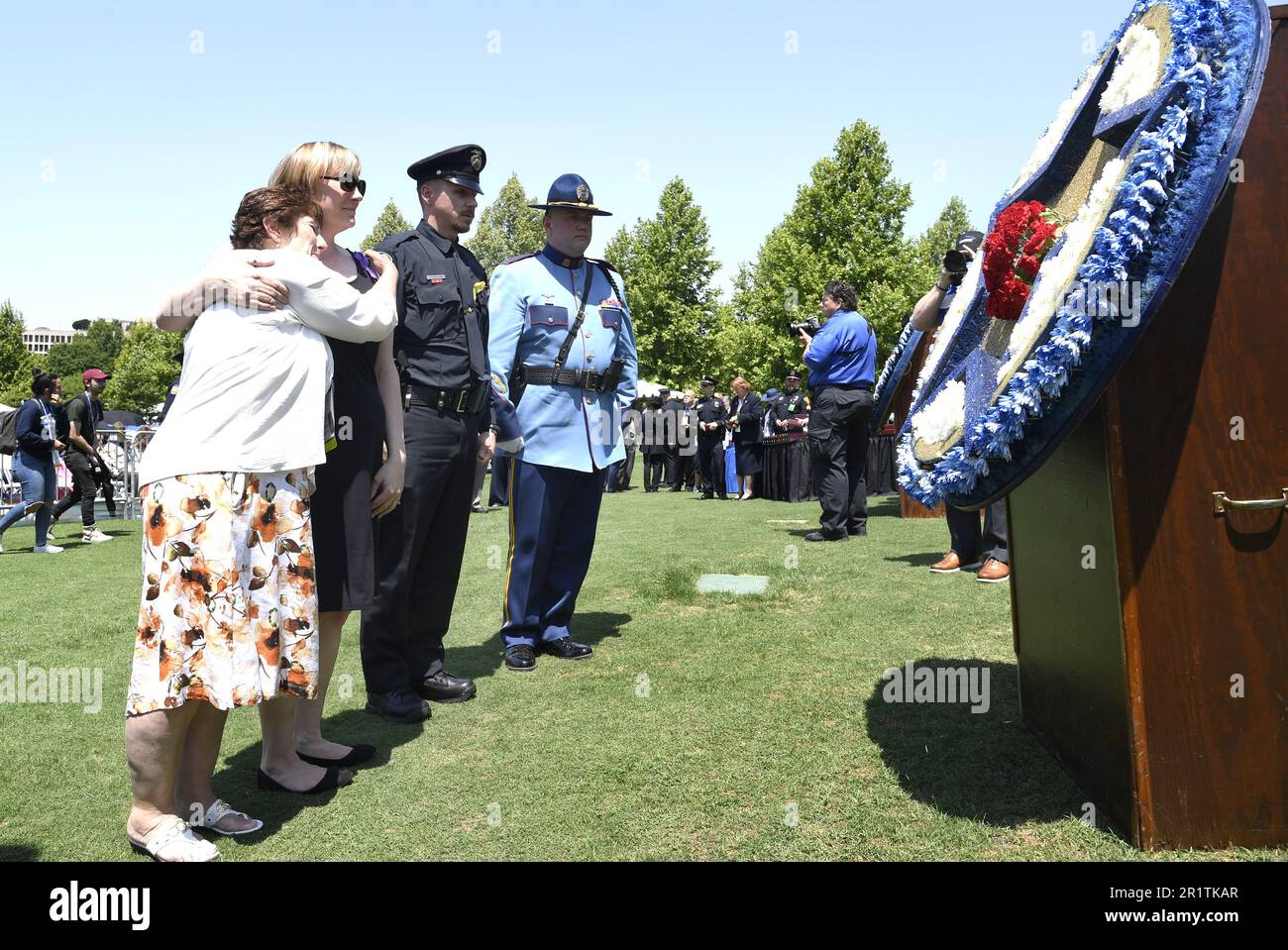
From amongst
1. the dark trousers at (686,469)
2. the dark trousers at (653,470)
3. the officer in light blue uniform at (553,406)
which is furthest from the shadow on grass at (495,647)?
the dark trousers at (653,470)

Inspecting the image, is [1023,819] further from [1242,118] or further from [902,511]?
[902,511]

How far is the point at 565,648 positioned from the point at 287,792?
2028mm

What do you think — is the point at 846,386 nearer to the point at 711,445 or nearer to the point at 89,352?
the point at 711,445

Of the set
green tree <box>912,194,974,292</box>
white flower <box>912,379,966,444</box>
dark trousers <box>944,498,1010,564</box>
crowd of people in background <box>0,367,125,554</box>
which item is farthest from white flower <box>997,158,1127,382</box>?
green tree <box>912,194,974,292</box>

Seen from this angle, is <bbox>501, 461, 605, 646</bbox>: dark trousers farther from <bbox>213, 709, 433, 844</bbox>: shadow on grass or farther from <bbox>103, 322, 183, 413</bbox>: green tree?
<bbox>103, 322, 183, 413</bbox>: green tree

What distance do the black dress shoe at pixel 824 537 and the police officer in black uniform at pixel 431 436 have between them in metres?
5.59

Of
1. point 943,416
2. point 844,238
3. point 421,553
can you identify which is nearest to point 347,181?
point 421,553

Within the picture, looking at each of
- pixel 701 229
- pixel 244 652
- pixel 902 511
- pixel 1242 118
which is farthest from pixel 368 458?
pixel 701 229

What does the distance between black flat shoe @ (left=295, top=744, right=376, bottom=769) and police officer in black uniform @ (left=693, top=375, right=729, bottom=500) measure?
13956 millimetres

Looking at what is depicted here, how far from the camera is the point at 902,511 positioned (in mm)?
11797

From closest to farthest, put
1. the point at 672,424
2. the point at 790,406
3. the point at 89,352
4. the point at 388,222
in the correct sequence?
the point at 790,406, the point at 672,424, the point at 388,222, the point at 89,352

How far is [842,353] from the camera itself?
9.44 m

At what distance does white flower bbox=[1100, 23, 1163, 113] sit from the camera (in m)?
2.41
